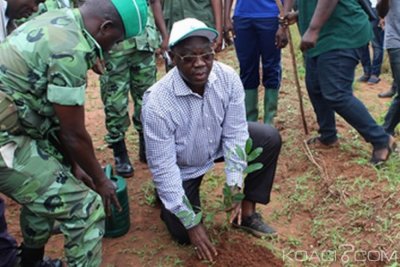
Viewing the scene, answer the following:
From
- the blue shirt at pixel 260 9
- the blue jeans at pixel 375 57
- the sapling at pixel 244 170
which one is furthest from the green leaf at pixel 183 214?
the blue jeans at pixel 375 57

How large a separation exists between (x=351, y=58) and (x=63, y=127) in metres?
2.33

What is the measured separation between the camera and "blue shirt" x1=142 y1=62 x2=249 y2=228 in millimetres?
2887

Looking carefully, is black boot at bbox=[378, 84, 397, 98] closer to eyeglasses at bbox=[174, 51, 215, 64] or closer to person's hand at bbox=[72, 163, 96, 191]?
eyeglasses at bbox=[174, 51, 215, 64]

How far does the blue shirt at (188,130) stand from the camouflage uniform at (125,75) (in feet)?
2.88

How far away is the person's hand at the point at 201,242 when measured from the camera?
2883 mm

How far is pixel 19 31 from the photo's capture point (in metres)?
2.23

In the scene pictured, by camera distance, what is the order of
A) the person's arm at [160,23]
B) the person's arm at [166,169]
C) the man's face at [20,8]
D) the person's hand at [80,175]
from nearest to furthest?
the person's hand at [80,175]
the person's arm at [166,169]
the man's face at [20,8]
the person's arm at [160,23]

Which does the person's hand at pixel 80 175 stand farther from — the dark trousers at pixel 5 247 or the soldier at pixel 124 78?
the soldier at pixel 124 78

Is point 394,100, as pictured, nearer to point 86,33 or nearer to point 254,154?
point 254,154

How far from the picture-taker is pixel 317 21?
11.9ft

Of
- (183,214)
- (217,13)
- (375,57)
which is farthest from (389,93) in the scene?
(183,214)

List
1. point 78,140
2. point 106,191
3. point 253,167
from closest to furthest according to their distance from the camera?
1. point 78,140
2. point 106,191
3. point 253,167

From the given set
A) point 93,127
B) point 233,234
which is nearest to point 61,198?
point 233,234

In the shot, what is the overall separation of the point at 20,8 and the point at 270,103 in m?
2.30
